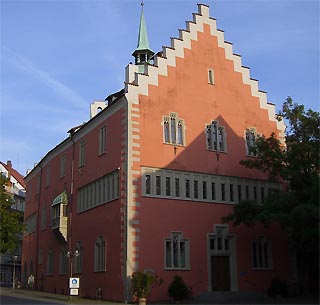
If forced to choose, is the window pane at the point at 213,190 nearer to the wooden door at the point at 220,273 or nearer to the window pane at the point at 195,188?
the window pane at the point at 195,188

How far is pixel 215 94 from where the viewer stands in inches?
1470

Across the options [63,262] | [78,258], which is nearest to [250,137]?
[78,258]

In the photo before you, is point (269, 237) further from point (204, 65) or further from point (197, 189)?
point (204, 65)

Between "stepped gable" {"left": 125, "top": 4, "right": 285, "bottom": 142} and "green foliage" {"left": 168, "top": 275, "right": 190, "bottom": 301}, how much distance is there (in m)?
11.8

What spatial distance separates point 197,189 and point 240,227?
14.3ft

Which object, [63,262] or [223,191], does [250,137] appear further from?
[63,262]

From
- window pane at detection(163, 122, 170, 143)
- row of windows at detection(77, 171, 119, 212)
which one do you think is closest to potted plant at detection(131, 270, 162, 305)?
row of windows at detection(77, 171, 119, 212)

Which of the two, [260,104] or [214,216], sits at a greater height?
[260,104]

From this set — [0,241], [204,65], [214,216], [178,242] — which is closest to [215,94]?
[204,65]

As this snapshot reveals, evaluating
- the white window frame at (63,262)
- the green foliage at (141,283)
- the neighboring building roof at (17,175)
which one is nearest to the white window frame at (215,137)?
the green foliage at (141,283)

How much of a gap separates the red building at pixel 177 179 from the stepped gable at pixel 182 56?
78mm

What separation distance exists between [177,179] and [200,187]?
1879 mm

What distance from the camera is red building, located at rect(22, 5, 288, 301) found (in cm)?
3206

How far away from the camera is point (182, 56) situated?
36.2 m
